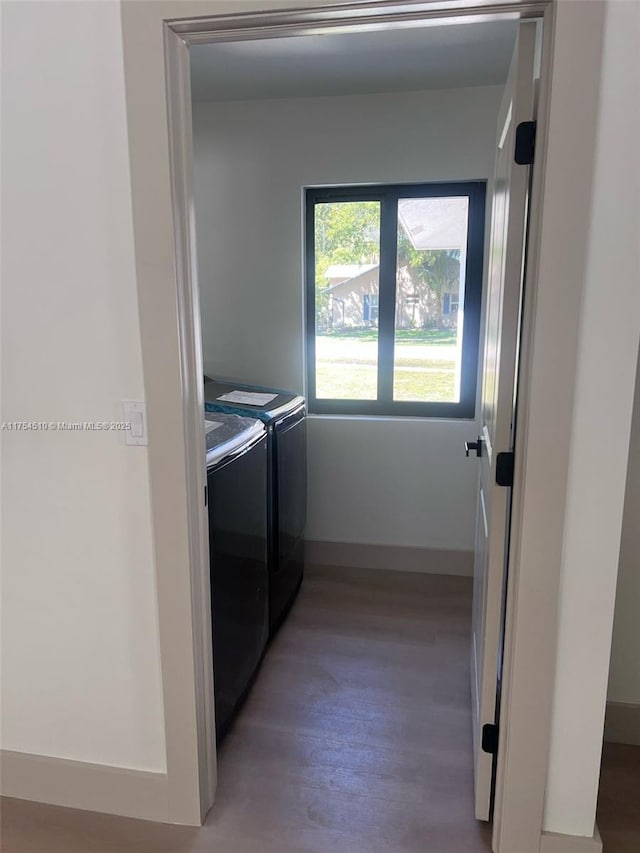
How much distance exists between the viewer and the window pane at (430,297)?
294 centimetres

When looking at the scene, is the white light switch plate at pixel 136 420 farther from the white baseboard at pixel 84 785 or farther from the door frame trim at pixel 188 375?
the white baseboard at pixel 84 785

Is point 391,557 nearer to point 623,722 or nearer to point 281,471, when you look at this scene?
point 281,471

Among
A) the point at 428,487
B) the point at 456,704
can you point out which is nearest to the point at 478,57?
the point at 428,487

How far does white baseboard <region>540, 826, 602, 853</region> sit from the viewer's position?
1.45m

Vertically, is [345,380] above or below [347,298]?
below

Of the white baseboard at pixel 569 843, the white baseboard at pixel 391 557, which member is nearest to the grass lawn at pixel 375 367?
the white baseboard at pixel 391 557

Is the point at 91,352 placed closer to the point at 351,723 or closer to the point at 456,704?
the point at 351,723

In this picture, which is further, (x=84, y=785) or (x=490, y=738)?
(x=84, y=785)

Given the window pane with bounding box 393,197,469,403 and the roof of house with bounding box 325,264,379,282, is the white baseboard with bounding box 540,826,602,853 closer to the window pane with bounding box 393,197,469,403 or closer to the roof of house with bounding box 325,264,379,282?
the window pane with bounding box 393,197,469,403

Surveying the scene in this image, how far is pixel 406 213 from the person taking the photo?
296 centimetres

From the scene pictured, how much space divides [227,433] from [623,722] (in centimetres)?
167

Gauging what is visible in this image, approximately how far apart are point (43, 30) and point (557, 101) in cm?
116

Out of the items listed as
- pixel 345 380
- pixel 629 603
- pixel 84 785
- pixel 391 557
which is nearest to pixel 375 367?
pixel 345 380

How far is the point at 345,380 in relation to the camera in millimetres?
3176
